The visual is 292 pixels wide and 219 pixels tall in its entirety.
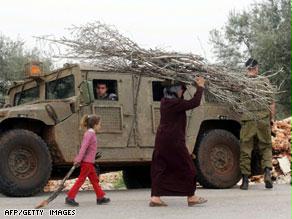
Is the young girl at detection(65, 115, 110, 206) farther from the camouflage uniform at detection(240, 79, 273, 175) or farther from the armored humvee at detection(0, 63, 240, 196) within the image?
the camouflage uniform at detection(240, 79, 273, 175)

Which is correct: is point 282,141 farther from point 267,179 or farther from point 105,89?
point 105,89

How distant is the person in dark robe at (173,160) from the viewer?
8516 millimetres

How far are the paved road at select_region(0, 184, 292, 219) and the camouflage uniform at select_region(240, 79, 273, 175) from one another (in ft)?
2.93

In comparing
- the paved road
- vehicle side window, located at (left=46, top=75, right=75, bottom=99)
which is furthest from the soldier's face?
the paved road

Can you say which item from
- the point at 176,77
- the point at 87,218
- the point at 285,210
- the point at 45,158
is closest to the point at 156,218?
the point at 87,218

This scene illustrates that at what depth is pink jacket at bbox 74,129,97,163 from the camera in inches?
344

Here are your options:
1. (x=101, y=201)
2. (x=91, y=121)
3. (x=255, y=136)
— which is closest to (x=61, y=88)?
(x=91, y=121)

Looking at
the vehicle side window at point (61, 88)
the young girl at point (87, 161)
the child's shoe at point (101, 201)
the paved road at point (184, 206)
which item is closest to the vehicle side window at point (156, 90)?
the vehicle side window at point (61, 88)

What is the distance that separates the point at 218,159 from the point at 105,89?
2401mm

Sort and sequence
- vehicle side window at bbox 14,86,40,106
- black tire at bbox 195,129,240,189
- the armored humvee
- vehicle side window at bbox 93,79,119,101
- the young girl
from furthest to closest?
black tire at bbox 195,129,240,189 < vehicle side window at bbox 14,86,40,106 < vehicle side window at bbox 93,79,119,101 < the armored humvee < the young girl

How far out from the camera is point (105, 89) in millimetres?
10906

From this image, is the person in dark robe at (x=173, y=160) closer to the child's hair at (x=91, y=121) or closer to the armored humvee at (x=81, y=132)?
the child's hair at (x=91, y=121)

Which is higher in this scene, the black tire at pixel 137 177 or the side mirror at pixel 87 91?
the side mirror at pixel 87 91

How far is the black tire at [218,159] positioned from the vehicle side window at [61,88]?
2.41 metres
